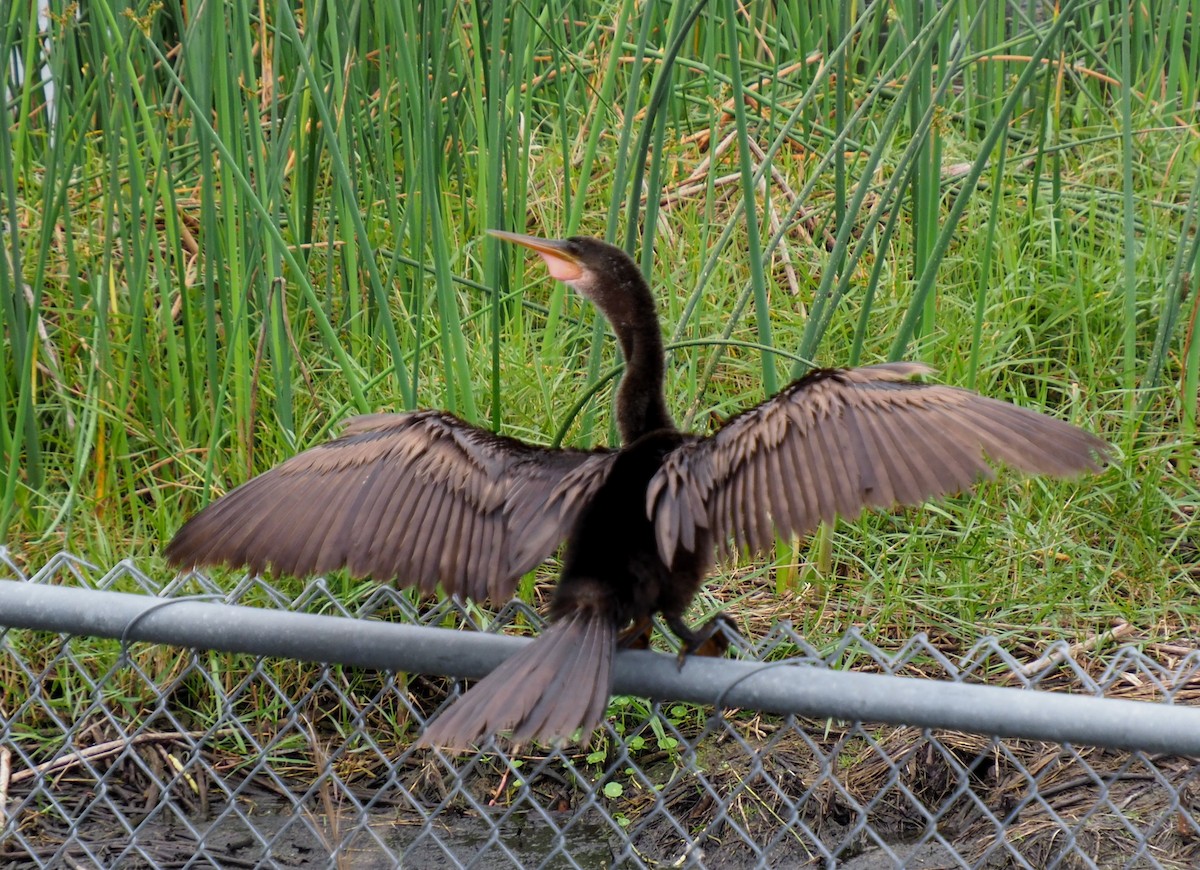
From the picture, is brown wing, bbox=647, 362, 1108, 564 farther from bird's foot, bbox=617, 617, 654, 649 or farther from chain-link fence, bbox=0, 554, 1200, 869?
chain-link fence, bbox=0, 554, 1200, 869

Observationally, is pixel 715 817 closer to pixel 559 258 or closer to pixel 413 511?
pixel 413 511

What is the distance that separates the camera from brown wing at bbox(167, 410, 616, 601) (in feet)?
6.28

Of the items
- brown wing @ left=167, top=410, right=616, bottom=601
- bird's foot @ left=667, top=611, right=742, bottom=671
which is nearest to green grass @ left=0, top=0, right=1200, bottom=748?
brown wing @ left=167, top=410, right=616, bottom=601

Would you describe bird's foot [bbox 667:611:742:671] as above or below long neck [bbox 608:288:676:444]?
below

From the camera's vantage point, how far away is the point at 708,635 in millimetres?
1965

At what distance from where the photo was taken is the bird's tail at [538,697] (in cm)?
151

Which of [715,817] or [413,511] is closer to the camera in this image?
[413,511]

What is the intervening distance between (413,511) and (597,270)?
0.68 metres

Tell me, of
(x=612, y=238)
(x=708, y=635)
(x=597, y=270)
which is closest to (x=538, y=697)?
(x=708, y=635)

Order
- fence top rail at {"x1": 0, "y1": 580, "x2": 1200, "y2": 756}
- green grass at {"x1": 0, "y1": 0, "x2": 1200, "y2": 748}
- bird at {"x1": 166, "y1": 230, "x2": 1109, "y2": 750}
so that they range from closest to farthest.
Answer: fence top rail at {"x1": 0, "y1": 580, "x2": 1200, "y2": 756} < bird at {"x1": 166, "y1": 230, "x2": 1109, "y2": 750} < green grass at {"x1": 0, "y1": 0, "x2": 1200, "y2": 748}

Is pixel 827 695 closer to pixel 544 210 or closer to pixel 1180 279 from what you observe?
pixel 1180 279

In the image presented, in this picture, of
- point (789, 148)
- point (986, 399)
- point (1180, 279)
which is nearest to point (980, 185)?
point (789, 148)

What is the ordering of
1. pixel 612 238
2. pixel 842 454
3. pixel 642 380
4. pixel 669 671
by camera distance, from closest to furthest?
pixel 669 671, pixel 842 454, pixel 642 380, pixel 612 238

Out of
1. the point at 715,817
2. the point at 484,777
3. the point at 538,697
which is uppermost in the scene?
the point at 538,697
